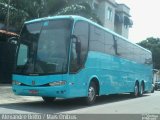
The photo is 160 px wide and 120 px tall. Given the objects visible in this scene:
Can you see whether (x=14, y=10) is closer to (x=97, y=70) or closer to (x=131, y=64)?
(x=131, y=64)

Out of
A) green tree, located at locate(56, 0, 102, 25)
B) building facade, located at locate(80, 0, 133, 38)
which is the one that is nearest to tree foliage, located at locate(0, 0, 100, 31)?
green tree, located at locate(56, 0, 102, 25)

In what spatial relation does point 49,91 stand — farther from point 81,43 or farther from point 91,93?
point 91,93

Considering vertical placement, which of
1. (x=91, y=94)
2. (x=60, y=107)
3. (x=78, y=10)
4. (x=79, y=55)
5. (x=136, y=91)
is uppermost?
(x=78, y=10)

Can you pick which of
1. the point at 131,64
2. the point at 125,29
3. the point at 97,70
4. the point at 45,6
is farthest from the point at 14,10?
the point at 125,29

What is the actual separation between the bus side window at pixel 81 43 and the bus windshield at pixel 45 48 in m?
0.34

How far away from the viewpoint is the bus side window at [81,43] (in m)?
13.5

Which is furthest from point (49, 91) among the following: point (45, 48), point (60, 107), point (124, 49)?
point (124, 49)

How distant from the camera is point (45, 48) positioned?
44.4ft

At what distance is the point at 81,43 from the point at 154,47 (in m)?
57.4

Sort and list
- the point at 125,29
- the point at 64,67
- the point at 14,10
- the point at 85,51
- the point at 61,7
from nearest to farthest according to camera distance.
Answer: the point at 64,67, the point at 85,51, the point at 14,10, the point at 61,7, the point at 125,29

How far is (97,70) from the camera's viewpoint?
15.8 metres

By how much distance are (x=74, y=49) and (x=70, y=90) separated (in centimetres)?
150

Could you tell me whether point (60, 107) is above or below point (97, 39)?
below

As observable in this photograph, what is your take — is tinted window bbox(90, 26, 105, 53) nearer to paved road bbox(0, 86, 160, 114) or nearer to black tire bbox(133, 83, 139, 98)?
paved road bbox(0, 86, 160, 114)
